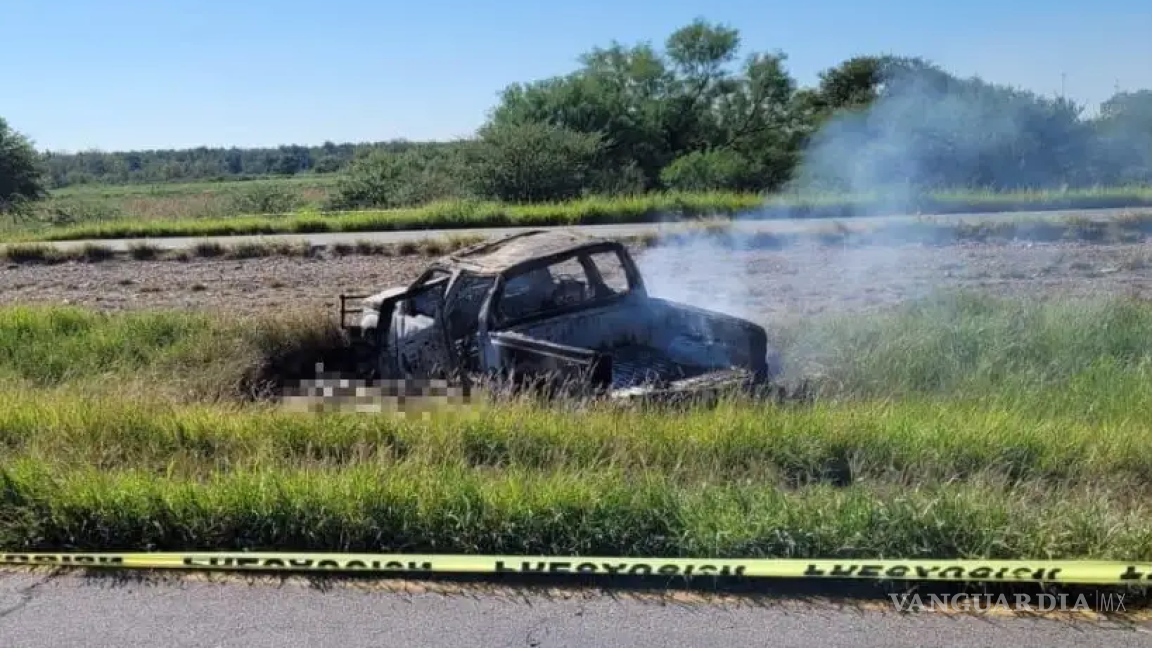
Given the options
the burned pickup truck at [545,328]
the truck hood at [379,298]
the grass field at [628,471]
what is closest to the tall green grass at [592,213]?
the truck hood at [379,298]

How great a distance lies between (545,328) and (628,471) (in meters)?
2.60

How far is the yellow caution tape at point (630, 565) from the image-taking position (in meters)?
4.01

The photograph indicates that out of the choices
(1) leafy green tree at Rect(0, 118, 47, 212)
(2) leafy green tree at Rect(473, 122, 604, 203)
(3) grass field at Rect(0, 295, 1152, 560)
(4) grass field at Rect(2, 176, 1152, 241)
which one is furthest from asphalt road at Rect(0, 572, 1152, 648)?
(1) leafy green tree at Rect(0, 118, 47, 212)

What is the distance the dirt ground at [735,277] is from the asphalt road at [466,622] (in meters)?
6.95

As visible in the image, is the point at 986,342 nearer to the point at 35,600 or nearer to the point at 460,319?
the point at 460,319

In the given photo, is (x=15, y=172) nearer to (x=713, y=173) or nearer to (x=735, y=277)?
(x=713, y=173)

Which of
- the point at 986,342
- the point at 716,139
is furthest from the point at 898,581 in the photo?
the point at 716,139

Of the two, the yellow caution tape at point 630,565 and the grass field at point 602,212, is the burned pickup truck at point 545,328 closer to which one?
the yellow caution tape at point 630,565

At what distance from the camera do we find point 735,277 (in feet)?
47.3

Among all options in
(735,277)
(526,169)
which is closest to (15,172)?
(526,169)

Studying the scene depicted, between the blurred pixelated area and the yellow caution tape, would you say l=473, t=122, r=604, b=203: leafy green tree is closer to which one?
the blurred pixelated area

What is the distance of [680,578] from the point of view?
4180 mm

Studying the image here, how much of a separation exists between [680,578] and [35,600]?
8.90 ft

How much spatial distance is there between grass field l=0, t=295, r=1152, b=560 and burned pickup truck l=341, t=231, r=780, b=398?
806 mm
